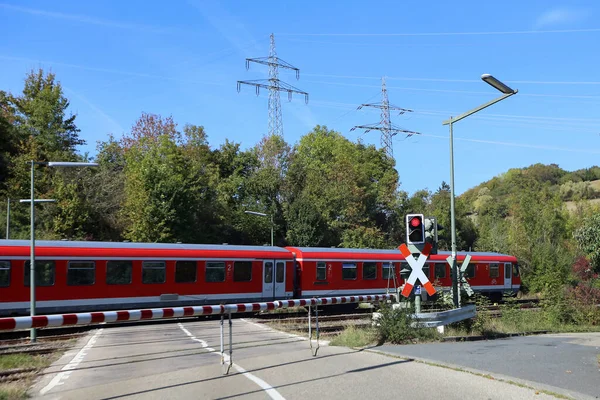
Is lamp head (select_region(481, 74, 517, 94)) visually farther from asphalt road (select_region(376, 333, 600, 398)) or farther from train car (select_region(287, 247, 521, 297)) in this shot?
train car (select_region(287, 247, 521, 297))

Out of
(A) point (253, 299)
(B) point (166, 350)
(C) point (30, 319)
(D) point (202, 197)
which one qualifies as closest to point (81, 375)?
(C) point (30, 319)

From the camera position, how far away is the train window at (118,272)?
20.5 metres

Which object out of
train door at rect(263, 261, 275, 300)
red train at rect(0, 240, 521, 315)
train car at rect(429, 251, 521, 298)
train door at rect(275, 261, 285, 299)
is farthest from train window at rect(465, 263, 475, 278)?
train door at rect(263, 261, 275, 300)

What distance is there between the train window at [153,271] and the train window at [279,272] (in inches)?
210

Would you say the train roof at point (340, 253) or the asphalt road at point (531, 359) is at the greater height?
the train roof at point (340, 253)

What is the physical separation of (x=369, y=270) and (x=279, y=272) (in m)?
4.92

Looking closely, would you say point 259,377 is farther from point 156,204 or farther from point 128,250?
point 156,204

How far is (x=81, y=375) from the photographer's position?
9.12 meters

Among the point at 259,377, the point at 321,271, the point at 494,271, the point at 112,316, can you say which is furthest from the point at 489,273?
the point at 112,316

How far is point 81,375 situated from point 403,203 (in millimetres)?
50659

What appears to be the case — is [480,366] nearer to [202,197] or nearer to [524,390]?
[524,390]

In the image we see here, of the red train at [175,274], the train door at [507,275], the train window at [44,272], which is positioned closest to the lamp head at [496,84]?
the red train at [175,274]

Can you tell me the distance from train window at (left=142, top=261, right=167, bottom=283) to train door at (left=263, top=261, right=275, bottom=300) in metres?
4.74

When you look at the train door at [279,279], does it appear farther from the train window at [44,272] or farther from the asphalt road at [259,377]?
the asphalt road at [259,377]
